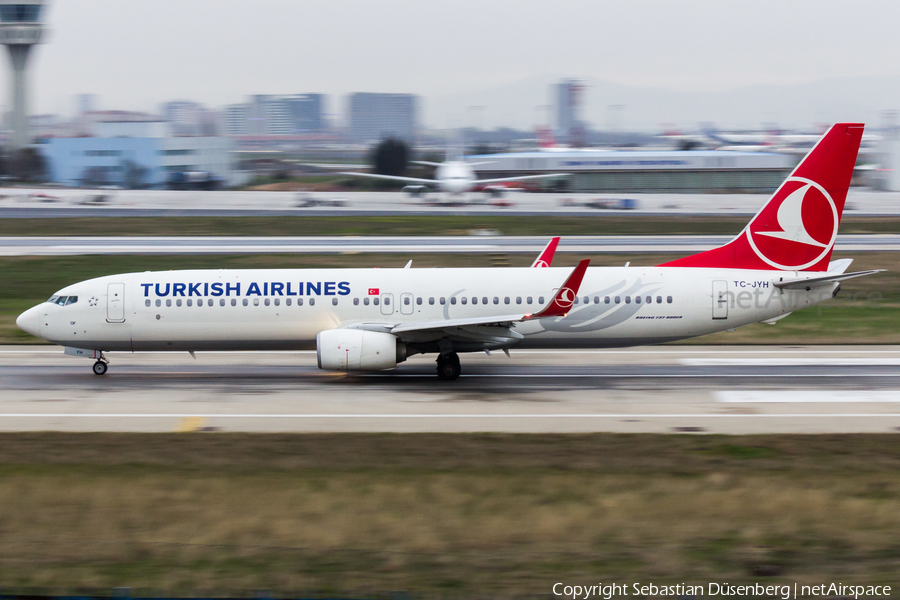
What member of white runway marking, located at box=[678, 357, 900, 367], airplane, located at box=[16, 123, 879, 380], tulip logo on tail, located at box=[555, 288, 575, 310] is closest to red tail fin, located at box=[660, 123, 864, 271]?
airplane, located at box=[16, 123, 879, 380]

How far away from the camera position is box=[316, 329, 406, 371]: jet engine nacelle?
24719mm

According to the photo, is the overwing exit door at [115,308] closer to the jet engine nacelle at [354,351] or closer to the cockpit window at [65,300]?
the cockpit window at [65,300]

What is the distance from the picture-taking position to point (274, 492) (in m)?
15.9

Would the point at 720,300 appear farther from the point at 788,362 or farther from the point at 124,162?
the point at 124,162

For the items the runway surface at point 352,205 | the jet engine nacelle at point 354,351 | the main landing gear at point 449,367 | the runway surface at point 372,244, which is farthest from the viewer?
the runway surface at point 352,205

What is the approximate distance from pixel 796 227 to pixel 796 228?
3cm

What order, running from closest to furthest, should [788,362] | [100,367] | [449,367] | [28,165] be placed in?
[449,367] < [100,367] < [788,362] < [28,165]

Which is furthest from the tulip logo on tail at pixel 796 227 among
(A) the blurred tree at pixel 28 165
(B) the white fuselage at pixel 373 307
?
(A) the blurred tree at pixel 28 165

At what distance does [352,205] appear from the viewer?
92.9 m

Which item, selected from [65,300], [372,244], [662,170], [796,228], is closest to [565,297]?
[796,228]

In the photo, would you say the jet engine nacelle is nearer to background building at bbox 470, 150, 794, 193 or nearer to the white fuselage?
the white fuselage

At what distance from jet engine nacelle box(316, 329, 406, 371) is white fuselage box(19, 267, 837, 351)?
70.2 inches

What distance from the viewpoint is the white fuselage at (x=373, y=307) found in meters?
26.9

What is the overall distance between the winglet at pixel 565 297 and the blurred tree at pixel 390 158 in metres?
130
